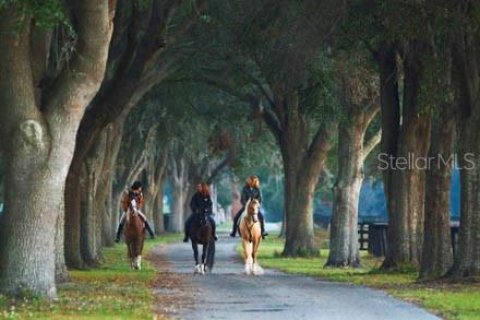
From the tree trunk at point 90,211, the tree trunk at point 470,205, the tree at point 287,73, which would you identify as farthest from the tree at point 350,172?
the tree trunk at point 470,205

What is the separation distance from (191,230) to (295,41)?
6776 mm

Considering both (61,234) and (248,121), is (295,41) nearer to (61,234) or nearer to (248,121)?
(61,234)

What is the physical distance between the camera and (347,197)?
1625 inches

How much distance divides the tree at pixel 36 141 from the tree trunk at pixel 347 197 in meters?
18.9

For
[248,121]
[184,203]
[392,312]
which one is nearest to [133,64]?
[392,312]

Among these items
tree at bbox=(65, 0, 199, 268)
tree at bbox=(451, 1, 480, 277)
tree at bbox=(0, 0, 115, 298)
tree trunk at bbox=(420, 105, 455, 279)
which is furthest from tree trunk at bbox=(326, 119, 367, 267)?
tree at bbox=(0, 0, 115, 298)

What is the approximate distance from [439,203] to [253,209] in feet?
17.0

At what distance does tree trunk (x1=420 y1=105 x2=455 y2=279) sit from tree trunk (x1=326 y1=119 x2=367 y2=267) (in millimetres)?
10221

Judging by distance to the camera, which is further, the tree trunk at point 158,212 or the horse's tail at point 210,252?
the tree trunk at point 158,212

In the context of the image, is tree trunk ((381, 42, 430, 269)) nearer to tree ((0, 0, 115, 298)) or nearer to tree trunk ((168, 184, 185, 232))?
tree ((0, 0, 115, 298))

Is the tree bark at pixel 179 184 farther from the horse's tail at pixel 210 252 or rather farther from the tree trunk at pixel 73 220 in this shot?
the horse's tail at pixel 210 252

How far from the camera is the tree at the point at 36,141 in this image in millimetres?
20469

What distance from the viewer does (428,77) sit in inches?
1093

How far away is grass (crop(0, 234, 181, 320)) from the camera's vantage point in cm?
1837
